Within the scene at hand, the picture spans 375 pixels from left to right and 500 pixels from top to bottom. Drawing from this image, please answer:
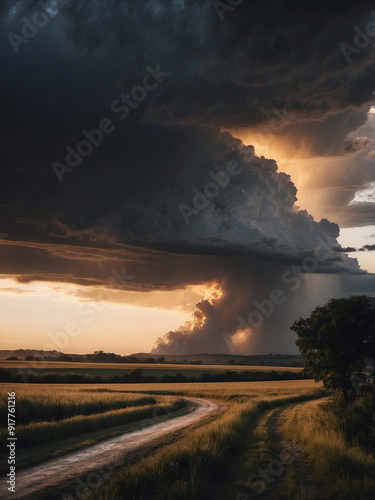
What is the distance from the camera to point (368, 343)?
2934 centimetres

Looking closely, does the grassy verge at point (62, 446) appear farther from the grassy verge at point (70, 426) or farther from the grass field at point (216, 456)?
the grassy verge at point (70, 426)

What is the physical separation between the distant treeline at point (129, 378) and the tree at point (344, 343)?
58318mm

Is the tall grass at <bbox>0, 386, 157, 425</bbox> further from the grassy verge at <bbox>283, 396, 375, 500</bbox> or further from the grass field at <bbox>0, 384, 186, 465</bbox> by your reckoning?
the grassy verge at <bbox>283, 396, 375, 500</bbox>

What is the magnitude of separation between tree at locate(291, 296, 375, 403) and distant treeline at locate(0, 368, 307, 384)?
2296 inches

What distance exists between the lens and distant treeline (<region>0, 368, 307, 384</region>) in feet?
293

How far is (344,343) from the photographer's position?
98.2 feet

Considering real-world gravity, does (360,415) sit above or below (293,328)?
below

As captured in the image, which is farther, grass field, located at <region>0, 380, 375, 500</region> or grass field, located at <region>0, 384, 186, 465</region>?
grass field, located at <region>0, 384, 186, 465</region>

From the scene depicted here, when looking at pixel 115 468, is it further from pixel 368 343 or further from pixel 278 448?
pixel 368 343

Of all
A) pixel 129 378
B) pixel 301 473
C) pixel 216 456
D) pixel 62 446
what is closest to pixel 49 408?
pixel 62 446

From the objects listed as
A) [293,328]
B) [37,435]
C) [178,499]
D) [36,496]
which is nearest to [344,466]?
[178,499]

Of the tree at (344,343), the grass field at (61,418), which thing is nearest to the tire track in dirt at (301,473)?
the tree at (344,343)

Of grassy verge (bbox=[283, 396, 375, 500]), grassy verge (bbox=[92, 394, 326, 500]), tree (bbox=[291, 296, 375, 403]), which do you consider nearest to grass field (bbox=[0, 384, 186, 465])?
grassy verge (bbox=[92, 394, 326, 500])

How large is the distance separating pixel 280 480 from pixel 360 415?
34.1ft
